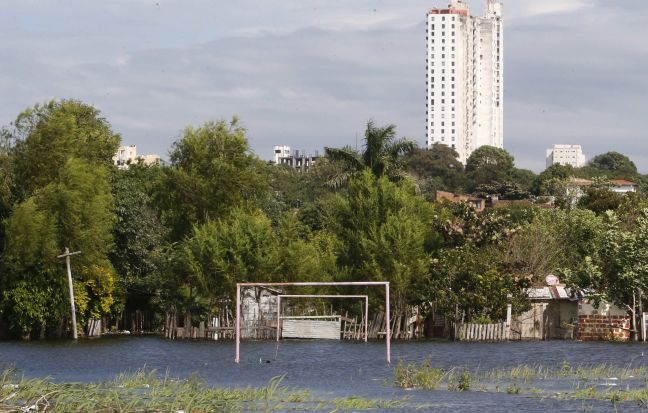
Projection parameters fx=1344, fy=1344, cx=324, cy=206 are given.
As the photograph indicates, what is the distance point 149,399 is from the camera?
34.2 meters

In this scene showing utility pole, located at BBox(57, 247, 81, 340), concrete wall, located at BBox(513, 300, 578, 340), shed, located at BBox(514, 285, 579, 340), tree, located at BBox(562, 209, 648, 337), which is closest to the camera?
tree, located at BBox(562, 209, 648, 337)

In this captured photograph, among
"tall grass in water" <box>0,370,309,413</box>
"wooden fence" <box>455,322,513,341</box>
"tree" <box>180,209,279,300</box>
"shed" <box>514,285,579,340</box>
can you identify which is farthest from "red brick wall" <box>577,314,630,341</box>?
"tall grass in water" <box>0,370,309,413</box>

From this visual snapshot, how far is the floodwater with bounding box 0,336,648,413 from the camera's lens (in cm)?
4094

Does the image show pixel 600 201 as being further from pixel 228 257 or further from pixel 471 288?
pixel 228 257

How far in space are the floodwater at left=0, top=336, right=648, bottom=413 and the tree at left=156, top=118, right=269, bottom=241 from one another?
11.7 m

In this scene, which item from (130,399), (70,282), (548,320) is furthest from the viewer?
(548,320)

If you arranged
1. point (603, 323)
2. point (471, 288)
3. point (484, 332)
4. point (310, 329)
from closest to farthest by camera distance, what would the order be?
point (310, 329), point (603, 323), point (484, 332), point (471, 288)

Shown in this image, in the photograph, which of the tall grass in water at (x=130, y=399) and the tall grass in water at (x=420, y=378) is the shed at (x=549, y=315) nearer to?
the tall grass in water at (x=420, y=378)

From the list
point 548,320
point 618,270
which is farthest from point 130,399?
point 548,320

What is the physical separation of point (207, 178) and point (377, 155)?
1215 cm

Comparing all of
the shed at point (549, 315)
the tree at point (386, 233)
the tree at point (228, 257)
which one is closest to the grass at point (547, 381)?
the tree at point (386, 233)

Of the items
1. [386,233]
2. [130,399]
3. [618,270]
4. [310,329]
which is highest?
[386,233]

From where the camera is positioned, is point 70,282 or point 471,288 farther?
point 70,282

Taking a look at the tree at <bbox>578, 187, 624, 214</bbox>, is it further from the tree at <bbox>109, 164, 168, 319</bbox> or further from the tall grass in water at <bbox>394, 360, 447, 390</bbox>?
the tall grass in water at <bbox>394, 360, 447, 390</bbox>
